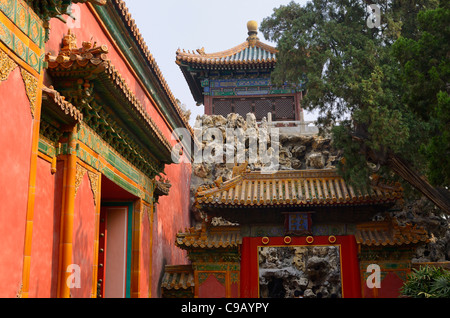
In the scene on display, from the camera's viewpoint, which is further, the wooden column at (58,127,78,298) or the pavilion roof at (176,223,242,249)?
the pavilion roof at (176,223,242,249)

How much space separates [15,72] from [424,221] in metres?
13.9

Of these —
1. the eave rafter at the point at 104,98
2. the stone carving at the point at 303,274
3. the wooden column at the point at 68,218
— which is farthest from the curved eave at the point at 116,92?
the stone carving at the point at 303,274

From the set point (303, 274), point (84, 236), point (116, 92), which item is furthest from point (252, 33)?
point (84, 236)

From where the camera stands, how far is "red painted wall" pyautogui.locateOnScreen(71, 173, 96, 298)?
6.17 metres

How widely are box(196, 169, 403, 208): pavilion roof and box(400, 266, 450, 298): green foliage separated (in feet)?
6.51

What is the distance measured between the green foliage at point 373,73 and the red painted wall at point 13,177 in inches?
197

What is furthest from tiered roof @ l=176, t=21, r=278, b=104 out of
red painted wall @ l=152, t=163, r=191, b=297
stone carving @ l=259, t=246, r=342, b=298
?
stone carving @ l=259, t=246, r=342, b=298

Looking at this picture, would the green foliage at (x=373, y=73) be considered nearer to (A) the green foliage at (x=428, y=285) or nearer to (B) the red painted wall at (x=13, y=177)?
(A) the green foliage at (x=428, y=285)

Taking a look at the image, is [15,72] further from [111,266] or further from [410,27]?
[410,27]

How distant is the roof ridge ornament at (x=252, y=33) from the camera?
21.5m

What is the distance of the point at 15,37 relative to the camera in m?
4.29

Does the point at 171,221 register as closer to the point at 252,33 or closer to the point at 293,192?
the point at 293,192

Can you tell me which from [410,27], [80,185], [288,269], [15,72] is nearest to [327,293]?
[288,269]

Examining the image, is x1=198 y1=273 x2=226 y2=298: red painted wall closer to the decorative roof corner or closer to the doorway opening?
the doorway opening
